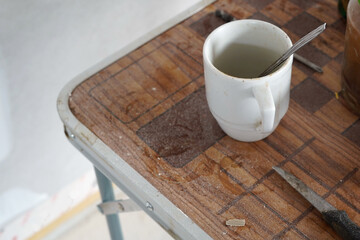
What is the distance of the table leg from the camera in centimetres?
77

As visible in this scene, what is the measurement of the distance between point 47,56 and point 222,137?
45cm

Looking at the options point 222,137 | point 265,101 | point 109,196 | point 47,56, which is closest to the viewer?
point 265,101

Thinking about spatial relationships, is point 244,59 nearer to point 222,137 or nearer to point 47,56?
point 222,137

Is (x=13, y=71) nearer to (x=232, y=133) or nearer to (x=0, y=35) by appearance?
(x=0, y=35)

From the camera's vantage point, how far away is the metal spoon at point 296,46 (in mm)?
558

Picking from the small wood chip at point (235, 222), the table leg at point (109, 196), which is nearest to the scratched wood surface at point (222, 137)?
the small wood chip at point (235, 222)

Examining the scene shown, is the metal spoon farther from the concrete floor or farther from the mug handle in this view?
the concrete floor

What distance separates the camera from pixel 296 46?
1.83 feet

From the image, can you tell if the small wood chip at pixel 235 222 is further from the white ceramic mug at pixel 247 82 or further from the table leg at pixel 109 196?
the table leg at pixel 109 196

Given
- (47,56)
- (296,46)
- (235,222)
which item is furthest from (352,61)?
(47,56)

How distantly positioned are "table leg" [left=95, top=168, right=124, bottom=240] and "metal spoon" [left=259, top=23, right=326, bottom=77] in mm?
283

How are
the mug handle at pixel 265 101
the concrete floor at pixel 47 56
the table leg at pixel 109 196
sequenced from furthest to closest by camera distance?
the concrete floor at pixel 47 56 → the table leg at pixel 109 196 → the mug handle at pixel 265 101

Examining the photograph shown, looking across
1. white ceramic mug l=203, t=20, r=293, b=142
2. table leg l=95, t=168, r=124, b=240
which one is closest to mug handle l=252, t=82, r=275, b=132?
white ceramic mug l=203, t=20, r=293, b=142

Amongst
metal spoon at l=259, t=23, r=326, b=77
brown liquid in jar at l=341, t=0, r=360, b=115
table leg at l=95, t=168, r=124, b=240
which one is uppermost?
metal spoon at l=259, t=23, r=326, b=77
